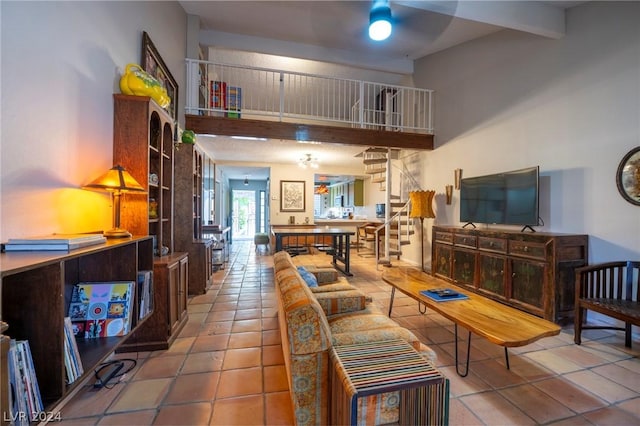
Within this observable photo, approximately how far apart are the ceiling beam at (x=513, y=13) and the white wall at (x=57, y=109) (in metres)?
3.03

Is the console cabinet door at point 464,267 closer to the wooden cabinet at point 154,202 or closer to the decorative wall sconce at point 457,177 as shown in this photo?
the decorative wall sconce at point 457,177

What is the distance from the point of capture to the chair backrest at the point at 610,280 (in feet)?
7.79

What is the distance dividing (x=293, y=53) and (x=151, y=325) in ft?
15.8

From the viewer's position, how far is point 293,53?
195 inches

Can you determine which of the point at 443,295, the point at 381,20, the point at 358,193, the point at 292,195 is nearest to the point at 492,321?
the point at 443,295

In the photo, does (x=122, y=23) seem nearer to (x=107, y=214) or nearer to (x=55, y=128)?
(x=55, y=128)

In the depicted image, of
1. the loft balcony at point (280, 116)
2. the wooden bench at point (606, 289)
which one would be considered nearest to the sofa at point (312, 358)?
the wooden bench at point (606, 289)

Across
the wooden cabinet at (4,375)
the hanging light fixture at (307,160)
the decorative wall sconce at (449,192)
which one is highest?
the hanging light fixture at (307,160)

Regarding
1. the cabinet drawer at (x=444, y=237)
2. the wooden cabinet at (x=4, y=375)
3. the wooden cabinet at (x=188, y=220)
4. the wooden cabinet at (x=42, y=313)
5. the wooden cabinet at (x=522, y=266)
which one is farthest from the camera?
the cabinet drawer at (x=444, y=237)

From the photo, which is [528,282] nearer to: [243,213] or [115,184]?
[115,184]

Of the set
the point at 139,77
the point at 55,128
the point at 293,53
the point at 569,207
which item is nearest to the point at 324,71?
the point at 293,53

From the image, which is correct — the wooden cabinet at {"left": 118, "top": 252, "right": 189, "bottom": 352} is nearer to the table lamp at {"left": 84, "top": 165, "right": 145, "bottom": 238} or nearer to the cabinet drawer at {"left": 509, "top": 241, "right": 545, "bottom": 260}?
the table lamp at {"left": 84, "top": 165, "right": 145, "bottom": 238}

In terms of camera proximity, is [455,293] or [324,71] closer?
[455,293]

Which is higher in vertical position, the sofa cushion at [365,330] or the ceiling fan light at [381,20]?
the ceiling fan light at [381,20]
